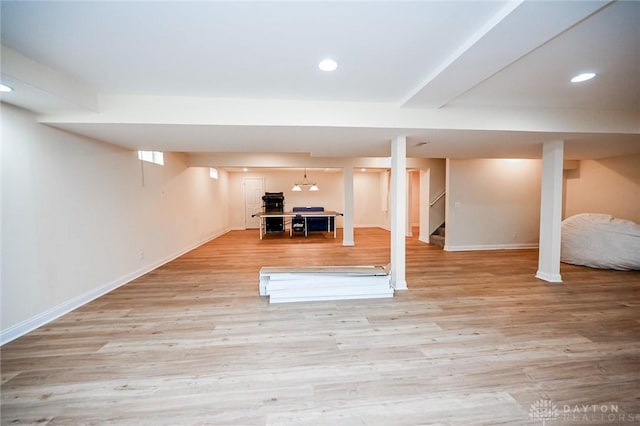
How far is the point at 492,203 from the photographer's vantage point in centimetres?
645

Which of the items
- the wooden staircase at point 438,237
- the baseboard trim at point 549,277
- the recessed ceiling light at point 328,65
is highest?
the recessed ceiling light at point 328,65

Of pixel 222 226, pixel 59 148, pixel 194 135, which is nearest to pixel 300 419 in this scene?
pixel 194 135

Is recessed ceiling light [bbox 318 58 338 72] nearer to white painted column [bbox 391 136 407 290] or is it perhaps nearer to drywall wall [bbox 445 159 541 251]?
white painted column [bbox 391 136 407 290]

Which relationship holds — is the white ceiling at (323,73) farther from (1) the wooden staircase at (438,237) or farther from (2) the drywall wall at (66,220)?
(1) the wooden staircase at (438,237)

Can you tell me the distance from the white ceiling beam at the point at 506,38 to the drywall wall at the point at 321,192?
8.34 metres

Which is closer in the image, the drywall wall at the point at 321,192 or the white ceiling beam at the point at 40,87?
the white ceiling beam at the point at 40,87

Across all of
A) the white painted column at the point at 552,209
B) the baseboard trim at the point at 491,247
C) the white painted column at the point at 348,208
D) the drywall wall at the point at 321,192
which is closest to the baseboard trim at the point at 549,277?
the white painted column at the point at 552,209

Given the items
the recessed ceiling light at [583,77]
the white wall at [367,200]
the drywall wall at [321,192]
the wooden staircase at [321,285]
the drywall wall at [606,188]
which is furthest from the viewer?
the white wall at [367,200]

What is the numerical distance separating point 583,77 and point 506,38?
148 cm

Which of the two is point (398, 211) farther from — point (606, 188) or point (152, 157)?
point (606, 188)

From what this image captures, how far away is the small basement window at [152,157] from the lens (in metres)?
4.52

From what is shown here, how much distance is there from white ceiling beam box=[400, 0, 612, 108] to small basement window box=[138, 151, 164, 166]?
4560 millimetres

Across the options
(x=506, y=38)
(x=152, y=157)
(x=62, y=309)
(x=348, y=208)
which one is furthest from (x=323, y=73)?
(x=348, y=208)

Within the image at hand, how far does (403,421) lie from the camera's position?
151cm
